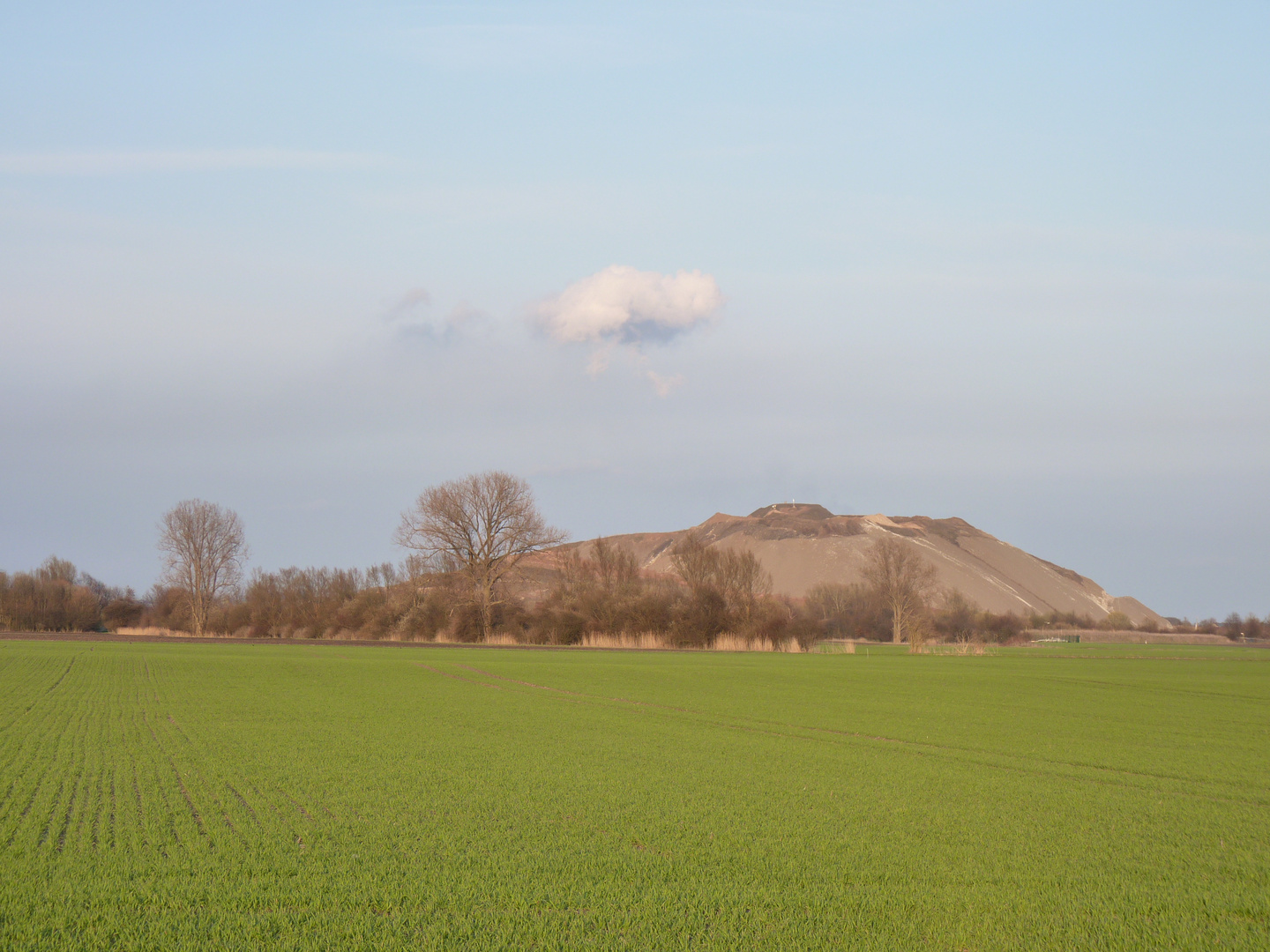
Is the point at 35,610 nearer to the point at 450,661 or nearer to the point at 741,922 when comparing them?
the point at 450,661

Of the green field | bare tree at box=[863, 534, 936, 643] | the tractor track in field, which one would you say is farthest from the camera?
bare tree at box=[863, 534, 936, 643]

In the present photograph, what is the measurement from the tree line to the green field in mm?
37720

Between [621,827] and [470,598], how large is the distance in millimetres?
53332

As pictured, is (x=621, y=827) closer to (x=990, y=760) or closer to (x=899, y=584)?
(x=990, y=760)

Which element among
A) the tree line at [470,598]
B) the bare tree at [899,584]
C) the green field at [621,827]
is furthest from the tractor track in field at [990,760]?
the bare tree at [899,584]

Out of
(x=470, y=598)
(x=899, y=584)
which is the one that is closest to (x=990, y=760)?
(x=470, y=598)

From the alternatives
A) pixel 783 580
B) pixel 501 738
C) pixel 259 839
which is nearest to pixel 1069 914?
pixel 259 839

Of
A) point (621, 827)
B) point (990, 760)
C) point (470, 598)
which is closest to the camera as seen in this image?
point (621, 827)

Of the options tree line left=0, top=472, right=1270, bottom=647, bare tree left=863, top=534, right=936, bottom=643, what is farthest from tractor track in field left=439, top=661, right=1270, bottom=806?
bare tree left=863, top=534, right=936, bottom=643

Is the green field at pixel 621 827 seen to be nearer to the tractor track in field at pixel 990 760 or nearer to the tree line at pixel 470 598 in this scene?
the tractor track in field at pixel 990 760

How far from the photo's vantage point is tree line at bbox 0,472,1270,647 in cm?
5538

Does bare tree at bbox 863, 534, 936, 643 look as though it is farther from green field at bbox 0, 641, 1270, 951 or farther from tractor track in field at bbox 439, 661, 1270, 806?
tractor track in field at bbox 439, 661, 1270, 806

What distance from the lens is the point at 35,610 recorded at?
69750mm

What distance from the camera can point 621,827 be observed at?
782cm
